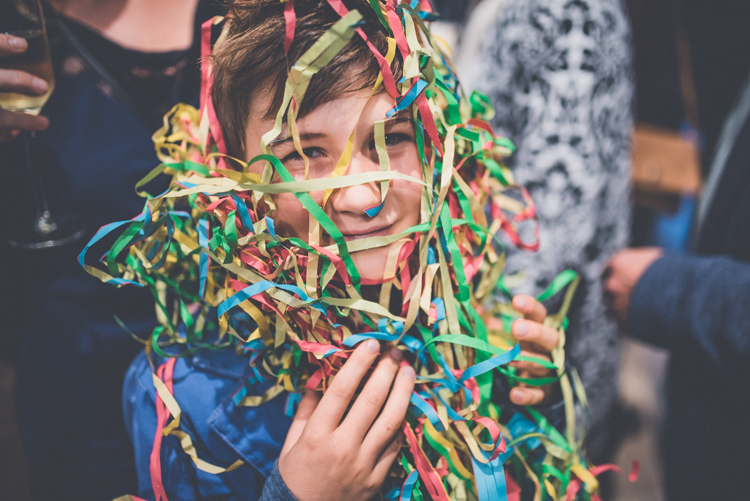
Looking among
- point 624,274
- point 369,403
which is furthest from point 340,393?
point 624,274

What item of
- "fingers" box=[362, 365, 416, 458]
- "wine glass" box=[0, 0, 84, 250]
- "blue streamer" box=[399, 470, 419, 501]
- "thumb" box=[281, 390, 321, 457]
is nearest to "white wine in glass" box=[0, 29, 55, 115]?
"wine glass" box=[0, 0, 84, 250]

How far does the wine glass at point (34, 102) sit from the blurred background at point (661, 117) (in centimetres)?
76

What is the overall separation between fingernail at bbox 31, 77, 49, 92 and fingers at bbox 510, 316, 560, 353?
3.25 feet

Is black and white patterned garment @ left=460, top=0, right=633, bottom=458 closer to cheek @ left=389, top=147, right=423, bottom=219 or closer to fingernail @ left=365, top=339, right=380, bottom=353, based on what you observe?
cheek @ left=389, top=147, right=423, bottom=219

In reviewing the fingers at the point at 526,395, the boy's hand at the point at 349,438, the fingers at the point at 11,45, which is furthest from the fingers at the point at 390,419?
the fingers at the point at 11,45

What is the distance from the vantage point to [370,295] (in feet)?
2.78

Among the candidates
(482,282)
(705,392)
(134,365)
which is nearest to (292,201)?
(482,282)

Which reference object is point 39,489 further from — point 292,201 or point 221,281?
point 292,201

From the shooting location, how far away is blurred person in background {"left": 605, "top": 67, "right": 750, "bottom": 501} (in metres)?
0.99

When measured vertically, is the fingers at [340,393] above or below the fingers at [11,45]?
below

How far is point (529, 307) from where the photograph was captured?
87cm

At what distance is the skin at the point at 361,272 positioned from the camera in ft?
2.22

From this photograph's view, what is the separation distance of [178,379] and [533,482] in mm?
730

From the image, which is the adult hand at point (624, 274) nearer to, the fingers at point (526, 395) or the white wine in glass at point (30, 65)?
the fingers at point (526, 395)
